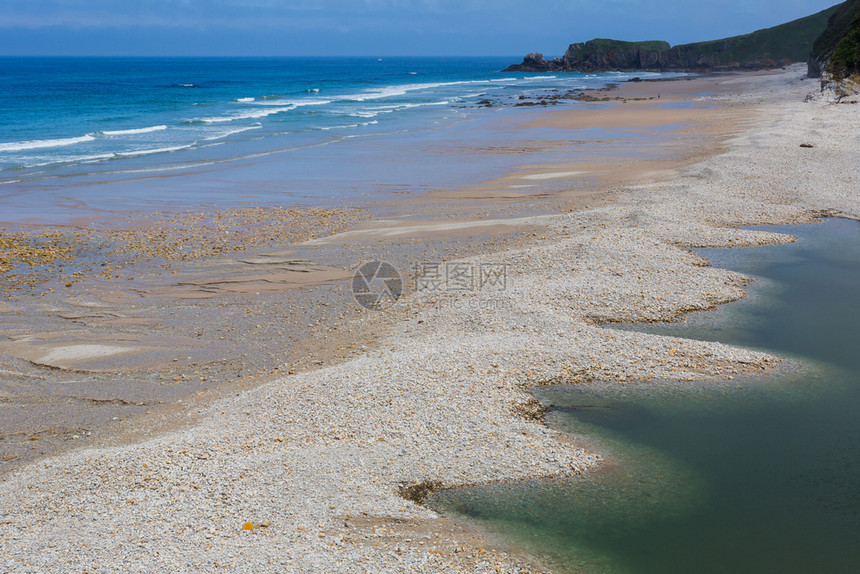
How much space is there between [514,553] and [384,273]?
7.79 meters

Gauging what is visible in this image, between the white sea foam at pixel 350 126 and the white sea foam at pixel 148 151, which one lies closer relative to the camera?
the white sea foam at pixel 148 151

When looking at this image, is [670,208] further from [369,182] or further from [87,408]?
[87,408]

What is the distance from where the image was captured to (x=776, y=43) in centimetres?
10800

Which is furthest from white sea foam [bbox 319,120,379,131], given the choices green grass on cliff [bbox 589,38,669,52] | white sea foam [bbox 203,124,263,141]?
green grass on cliff [bbox 589,38,669,52]

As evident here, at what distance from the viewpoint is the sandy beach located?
5637 mm

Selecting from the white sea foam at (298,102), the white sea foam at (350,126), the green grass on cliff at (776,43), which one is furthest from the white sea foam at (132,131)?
the green grass on cliff at (776,43)

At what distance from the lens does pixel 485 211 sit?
17297 millimetres

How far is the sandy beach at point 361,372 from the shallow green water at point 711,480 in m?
0.33

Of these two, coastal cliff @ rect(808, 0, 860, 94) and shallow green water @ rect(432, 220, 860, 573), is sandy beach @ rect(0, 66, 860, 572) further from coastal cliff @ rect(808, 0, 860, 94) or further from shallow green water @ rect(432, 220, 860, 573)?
coastal cliff @ rect(808, 0, 860, 94)

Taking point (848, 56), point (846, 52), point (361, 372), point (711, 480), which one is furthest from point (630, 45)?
point (711, 480)

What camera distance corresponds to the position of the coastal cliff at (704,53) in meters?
106

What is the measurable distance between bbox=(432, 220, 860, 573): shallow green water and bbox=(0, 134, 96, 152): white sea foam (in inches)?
1188

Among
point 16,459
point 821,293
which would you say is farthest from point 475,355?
point 821,293

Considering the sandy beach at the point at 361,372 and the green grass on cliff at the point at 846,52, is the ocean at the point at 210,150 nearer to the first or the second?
the sandy beach at the point at 361,372
